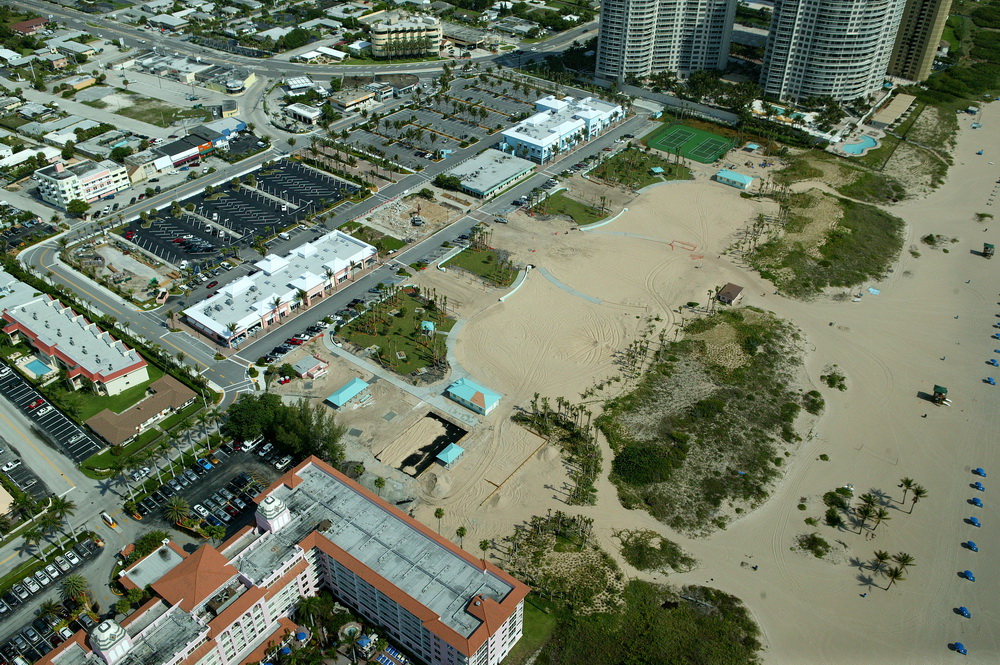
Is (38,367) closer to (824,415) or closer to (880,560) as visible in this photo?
(824,415)

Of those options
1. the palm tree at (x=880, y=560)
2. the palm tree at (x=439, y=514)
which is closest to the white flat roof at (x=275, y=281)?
the palm tree at (x=439, y=514)

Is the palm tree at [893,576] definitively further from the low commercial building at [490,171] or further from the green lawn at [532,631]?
the low commercial building at [490,171]

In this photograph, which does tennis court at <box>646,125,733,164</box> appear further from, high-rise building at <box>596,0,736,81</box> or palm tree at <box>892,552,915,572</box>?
palm tree at <box>892,552,915,572</box>

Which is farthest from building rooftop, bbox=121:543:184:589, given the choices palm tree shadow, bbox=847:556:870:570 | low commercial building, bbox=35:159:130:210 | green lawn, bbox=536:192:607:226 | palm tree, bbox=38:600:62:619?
low commercial building, bbox=35:159:130:210

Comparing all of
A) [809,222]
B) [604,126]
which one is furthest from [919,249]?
[604,126]

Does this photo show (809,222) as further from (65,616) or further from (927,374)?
(65,616)
